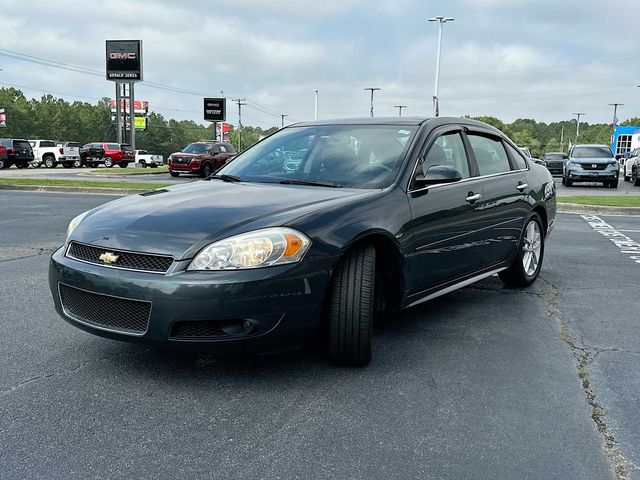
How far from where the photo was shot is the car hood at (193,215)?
10.6 feet

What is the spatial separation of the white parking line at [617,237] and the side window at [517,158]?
2.58 m

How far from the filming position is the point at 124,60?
47.4 metres

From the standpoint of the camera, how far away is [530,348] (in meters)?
4.12

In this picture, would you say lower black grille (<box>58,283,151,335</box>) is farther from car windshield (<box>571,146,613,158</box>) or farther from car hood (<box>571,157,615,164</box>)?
car windshield (<box>571,146,613,158</box>)

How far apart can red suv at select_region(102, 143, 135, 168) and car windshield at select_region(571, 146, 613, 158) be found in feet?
105

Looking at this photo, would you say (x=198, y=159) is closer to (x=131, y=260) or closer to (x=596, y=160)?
(x=596, y=160)

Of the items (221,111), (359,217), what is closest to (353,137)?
(359,217)

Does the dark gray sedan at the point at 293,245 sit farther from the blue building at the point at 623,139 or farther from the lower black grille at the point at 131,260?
the blue building at the point at 623,139

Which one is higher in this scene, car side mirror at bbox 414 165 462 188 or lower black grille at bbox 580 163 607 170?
car side mirror at bbox 414 165 462 188

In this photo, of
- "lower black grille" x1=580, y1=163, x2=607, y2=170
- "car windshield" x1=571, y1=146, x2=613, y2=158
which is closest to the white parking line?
"lower black grille" x1=580, y1=163, x2=607, y2=170

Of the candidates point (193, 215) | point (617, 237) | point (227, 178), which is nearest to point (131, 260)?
point (193, 215)

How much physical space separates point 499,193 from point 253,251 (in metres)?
2.70

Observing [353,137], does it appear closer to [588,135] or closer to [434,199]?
[434,199]

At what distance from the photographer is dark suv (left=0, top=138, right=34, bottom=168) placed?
36156mm
